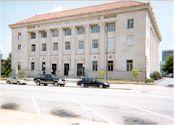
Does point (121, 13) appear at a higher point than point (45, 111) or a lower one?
higher

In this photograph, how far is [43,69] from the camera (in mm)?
62094

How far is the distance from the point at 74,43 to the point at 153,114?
4485 cm

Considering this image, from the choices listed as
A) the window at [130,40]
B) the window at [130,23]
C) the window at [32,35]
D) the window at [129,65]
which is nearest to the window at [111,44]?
the window at [130,40]

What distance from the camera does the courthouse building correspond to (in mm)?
49844

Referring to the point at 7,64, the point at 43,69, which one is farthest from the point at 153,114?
the point at 7,64

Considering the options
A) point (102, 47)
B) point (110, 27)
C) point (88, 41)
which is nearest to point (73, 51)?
point (88, 41)

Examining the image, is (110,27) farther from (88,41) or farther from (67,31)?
(67,31)

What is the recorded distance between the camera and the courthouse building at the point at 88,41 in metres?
49.8

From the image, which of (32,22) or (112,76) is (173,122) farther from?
(32,22)

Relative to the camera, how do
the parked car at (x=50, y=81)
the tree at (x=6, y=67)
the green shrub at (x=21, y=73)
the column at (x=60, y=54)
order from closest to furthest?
the parked car at (x=50, y=81) < the column at (x=60, y=54) < the green shrub at (x=21, y=73) < the tree at (x=6, y=67)

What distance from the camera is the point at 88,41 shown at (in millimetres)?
55312

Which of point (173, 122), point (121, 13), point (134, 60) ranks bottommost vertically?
point (173, 122)

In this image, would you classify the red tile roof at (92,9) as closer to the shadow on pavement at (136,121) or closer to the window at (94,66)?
the window at (94,66)

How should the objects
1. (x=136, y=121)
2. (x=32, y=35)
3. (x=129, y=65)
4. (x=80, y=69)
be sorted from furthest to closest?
1. (x=32, y=35)
2. (x=80, y=69)
3. (x=129, y=65)
4. (x=136, y=121)
